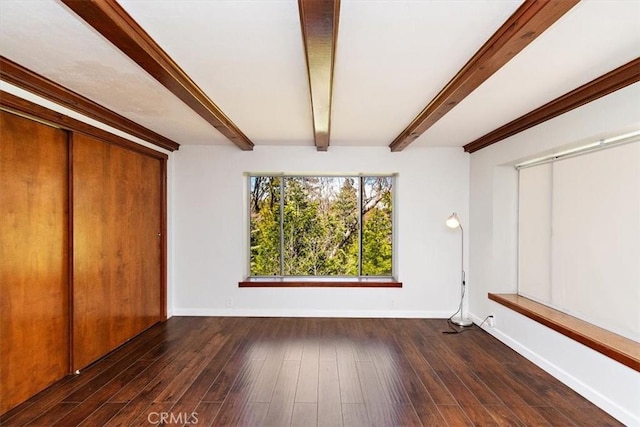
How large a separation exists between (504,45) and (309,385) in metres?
2.78

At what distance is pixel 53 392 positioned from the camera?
8.09 feet

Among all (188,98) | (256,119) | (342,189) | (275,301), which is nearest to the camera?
(188,98)

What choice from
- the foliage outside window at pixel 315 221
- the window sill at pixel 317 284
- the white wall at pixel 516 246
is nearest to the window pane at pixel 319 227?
the foliage outside window at pixel 315 221

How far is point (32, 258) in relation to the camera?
2.37 metres

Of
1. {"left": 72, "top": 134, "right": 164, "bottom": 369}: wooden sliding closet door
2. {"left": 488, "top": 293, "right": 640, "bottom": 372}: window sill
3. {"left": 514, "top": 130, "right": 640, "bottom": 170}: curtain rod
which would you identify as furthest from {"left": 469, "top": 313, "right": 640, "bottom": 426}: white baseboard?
{"left": 72, "top": 134, "right": 164, "bottom": 369}: wooden sliding closet door

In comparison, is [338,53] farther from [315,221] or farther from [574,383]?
[574,383]

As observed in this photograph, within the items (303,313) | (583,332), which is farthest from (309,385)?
(583,332)

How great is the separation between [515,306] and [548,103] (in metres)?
2.07

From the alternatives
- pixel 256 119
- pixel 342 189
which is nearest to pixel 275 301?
pixel 342 189

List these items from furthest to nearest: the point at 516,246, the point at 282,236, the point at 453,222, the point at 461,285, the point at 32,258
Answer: the point at 282,236, the point at 461,285, the point at 453,222, the point at 516,246, the point at 32,258

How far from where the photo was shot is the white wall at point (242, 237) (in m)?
4.34

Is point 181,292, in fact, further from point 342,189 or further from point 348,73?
point 348,73

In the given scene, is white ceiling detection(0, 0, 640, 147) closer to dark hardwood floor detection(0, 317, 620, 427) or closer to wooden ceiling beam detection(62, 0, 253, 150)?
wooden ceiling beam detection(62, 0, 253, 150)

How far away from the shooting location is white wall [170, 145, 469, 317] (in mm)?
4344
